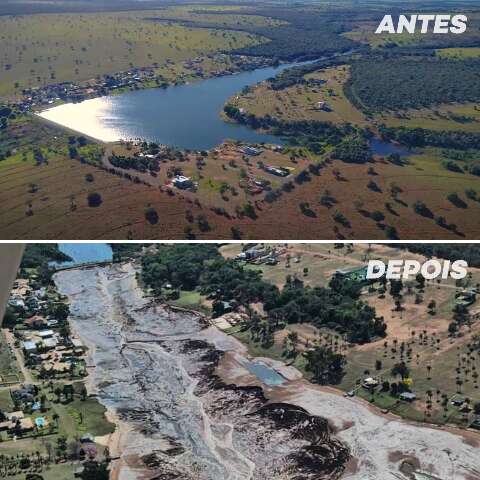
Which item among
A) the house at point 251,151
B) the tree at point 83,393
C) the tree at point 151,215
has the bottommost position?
the tree at point 83,393

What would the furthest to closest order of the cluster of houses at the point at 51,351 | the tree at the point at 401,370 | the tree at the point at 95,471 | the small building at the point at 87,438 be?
1. the cluster of houses at the point at 51,351
2. the tree at the point at 401,370
3. the small building at the point at 87,438
4. the tree at the point at 95,471

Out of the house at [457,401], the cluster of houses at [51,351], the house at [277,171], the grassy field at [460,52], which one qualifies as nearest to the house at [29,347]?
the cluster of houses at [51,351]

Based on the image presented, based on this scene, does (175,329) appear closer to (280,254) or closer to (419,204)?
(280,254)

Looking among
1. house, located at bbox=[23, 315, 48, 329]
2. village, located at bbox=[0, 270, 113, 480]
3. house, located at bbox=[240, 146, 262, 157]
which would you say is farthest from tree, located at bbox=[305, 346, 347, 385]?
house, located at bbox=[23, 315, 48, 329]

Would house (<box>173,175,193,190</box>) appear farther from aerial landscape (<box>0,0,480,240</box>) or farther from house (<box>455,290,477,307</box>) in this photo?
house (<box>455,290,477,307</box>)

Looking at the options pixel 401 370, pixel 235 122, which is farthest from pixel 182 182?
pixel 401 370

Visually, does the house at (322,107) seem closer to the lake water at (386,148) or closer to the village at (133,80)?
the lake water at (386,148)
